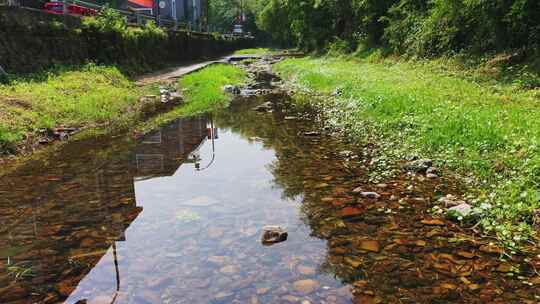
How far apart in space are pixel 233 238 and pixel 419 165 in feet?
11.8

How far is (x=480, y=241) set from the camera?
5031 mm

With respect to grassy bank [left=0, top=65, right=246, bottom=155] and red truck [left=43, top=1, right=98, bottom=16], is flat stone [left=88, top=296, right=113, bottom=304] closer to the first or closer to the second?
grassy bank [left=0, top=65, right=246, bottom=155]

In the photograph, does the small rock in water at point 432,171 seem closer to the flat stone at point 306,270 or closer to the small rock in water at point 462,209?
the small rock in water at point 462,209

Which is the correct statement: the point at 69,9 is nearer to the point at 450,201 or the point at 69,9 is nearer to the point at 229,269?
the point at 229,269

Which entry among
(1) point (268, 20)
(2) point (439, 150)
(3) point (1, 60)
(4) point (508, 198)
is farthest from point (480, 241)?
(1) point (268, 20)

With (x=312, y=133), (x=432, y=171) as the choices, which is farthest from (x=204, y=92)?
(x=432, y=171)

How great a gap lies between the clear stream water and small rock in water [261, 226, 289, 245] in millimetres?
101

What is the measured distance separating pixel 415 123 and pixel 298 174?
9.45 ft

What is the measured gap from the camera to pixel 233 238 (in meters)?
5.54

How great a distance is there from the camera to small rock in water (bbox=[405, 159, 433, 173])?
7.33 meters

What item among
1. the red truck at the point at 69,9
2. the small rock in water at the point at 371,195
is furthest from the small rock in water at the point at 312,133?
the red truck at the point at 69,9

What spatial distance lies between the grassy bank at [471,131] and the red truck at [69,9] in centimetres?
1565

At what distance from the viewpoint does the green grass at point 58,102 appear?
436 inches

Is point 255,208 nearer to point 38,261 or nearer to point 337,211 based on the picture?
point 337,211
